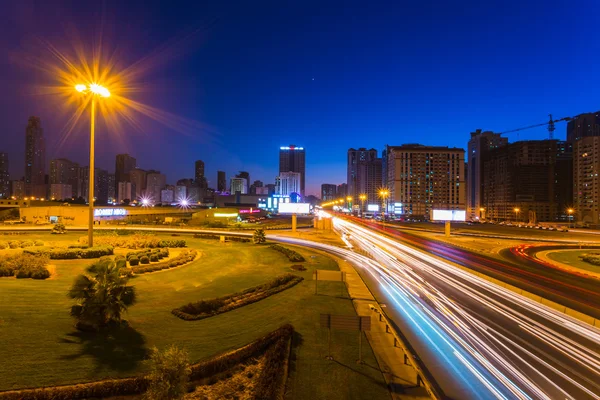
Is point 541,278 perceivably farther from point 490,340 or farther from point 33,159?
point 33,159

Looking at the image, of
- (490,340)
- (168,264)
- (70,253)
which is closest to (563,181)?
(490,340)

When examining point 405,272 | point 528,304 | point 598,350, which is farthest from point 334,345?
point 405,272

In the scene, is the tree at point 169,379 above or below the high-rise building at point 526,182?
below

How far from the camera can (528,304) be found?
1598cm

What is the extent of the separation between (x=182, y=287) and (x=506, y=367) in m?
14.8

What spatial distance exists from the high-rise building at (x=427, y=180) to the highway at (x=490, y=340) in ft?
408

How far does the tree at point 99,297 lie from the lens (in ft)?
29.9

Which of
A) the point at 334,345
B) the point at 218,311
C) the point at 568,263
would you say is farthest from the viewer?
the point at 568,263

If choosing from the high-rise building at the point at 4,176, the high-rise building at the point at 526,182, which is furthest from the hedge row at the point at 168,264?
the high-rise building at the point at 4,176

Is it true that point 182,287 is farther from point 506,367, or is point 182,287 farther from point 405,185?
point 405,185

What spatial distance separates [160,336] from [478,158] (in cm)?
19272

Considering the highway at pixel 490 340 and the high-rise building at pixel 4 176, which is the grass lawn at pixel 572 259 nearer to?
the highway at pixel 490 340

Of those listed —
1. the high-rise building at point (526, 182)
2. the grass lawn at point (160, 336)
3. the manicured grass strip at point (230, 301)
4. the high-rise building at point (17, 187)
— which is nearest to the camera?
the grass lawn at point (160, 336)

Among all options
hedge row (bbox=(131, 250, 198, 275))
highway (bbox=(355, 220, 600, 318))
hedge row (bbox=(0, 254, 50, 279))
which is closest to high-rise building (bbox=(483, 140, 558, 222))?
highway (bbox=(355, 220, 600, 318))
